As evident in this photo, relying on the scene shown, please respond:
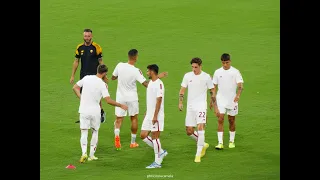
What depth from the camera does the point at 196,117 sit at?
2133 cm

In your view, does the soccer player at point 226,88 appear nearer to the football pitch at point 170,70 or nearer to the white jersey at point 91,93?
the football pitch at point 170,70

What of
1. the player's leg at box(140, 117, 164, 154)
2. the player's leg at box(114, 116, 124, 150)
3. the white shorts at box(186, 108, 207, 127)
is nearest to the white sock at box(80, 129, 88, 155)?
the player's leg at box(140, 117, 164, 154)

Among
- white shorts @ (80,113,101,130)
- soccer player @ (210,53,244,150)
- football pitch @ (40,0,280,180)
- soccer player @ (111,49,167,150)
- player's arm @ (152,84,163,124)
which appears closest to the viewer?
player's arm @ (152,84,163,124)

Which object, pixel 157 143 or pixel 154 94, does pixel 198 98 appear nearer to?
pixel 154 94

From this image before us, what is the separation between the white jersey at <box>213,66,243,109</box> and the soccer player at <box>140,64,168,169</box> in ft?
7.05

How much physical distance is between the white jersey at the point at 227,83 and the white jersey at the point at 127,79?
1.86 meters

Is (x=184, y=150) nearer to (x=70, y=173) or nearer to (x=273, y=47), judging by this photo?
(x=70, y=173)

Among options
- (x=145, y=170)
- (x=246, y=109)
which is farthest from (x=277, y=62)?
(x=145, y=170)

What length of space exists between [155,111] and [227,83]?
8.34ft

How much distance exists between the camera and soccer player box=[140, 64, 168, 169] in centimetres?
2069

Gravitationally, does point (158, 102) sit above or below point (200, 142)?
above

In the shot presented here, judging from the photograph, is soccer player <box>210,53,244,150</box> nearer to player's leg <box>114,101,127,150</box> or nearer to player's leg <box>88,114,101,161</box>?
player's leg <box>114,101,127,150</box>

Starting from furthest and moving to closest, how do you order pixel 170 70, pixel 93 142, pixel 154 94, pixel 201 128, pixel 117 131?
pixel 170 70 < pixel 117 131 < pixel 93 142 < pixel 201 128 < pixel 154 94

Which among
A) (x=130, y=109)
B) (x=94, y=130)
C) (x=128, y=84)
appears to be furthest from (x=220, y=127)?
(x=94, y=130)
